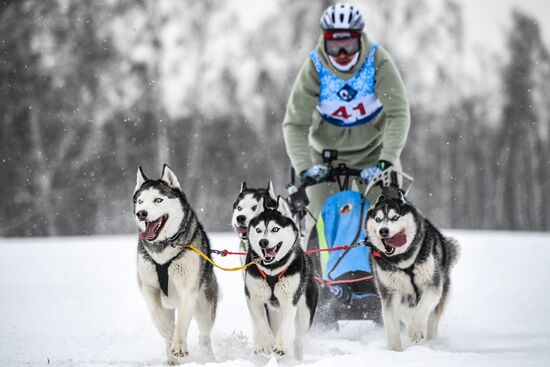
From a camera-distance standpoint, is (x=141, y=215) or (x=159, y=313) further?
(x=159, y=313)

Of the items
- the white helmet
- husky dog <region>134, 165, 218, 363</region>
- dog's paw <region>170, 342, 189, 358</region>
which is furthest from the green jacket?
dog's paw <region>170, 342, 189, 358</region>

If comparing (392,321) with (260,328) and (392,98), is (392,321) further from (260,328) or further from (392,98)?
(392,98)

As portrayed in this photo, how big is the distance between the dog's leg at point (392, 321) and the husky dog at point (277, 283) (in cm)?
43

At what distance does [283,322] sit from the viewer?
3477 millimetres

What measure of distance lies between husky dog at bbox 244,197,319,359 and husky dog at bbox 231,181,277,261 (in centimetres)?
31

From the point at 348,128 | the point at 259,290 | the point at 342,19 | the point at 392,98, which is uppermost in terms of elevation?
the point at 342,19

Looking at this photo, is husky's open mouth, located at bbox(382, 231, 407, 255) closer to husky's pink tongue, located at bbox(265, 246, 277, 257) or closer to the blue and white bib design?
husky's pink tongue, located at bbox(265, 246, 277, 257)

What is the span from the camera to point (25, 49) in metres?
15.6

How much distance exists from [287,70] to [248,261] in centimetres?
1354

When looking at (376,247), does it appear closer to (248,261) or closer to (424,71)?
(248,261)

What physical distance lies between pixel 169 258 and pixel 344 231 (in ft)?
3.90

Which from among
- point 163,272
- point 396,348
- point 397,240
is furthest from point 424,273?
point 163,272

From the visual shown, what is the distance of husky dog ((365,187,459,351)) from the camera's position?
359cm

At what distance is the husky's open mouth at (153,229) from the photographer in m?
3.51
